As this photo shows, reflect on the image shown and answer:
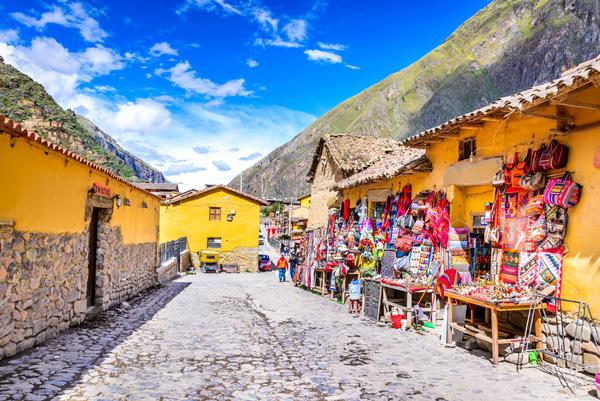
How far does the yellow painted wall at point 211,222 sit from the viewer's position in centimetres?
3347

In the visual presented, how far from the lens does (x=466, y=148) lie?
957 cm

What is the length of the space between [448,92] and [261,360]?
120m

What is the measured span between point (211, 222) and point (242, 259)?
11.7ft

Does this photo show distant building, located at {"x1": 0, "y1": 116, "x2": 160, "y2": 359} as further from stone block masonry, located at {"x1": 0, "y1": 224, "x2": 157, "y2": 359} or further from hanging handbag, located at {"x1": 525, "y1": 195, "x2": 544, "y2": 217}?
hanging handbag, located at {"x1": 525, "y1": 195, "x2": 544, "y2": 217}

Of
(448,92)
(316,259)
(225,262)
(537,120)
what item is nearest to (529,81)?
(448,92)

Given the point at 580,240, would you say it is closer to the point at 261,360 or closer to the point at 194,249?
the point at 261,360

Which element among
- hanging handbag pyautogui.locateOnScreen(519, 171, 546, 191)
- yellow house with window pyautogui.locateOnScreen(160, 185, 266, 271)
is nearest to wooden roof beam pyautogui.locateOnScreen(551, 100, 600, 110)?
hanging handbag pyautogui.locateOnScreen(519, 171, 546, 191)

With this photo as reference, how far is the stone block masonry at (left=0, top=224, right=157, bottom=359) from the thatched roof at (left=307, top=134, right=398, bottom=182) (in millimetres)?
11090

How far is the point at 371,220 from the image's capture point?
13789mm

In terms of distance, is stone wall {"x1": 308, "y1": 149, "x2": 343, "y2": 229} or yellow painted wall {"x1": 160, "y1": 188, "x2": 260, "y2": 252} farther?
yellow painted wall {"x1": 160, "y1": 188, "x2": 260, "y2": 252}

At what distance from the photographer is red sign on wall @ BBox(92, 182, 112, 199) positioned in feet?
32.4

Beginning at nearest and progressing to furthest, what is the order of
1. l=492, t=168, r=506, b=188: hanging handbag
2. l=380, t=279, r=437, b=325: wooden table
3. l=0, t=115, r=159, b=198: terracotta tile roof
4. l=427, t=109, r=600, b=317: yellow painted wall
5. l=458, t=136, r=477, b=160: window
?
l=0, t=115, r=159, b=198: terracotta tile roof, l=427, t=109, r=600, b=317: yellow painted wall, l=492, t=168, r=506, b=188: hanging handbag, l=458, t=136, r=477, b=160: window, l=380, t=279, r=437, b=325: wooden table

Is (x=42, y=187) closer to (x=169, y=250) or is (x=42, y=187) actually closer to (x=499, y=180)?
(x=499, y=180)

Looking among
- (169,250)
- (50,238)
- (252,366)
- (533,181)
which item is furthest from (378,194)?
(169,250)
